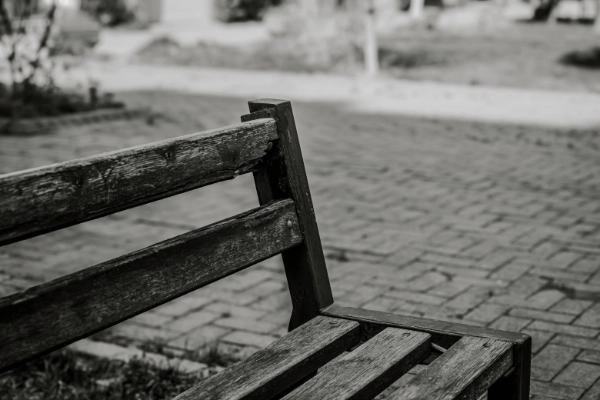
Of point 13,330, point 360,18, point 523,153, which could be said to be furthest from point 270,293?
point 360,18

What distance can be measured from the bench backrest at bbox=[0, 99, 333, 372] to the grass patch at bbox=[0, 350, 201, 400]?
88 centimetres

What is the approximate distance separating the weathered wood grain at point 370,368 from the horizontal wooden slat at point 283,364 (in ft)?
0.16

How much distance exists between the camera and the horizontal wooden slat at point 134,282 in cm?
160

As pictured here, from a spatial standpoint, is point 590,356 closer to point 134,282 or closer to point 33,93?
point 134,282

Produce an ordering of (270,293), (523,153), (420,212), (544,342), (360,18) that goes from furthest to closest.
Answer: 1. (360,18)
2. (523,153)
3. (420,212)
4. (270,293)
5. (544,342)

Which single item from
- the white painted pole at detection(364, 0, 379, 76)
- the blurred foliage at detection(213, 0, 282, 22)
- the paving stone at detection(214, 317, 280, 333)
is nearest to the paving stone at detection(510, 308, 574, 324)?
the paving stone at detection(214, 317, 280, 333)

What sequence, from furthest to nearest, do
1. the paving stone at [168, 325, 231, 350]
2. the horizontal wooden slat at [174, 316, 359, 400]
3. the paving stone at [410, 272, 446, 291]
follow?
1. the paving stone at [410, 272, 446, 291]
2. the paving stone at [168, 325, 231, 350]
3. the horizontal wooden slat at [174, 316, 359, 400]

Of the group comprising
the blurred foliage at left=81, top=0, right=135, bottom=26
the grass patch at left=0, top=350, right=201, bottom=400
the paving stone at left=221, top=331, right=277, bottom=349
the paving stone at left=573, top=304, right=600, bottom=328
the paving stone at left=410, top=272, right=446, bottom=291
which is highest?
the blurred foliage at left=81, top=0, right=135, bottom=26

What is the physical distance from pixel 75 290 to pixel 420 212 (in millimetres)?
3961

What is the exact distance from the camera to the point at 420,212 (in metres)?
5.46

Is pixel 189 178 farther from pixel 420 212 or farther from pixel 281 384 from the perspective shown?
pixel 420 212

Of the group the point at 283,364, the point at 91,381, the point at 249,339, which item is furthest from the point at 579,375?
the point at 91,381

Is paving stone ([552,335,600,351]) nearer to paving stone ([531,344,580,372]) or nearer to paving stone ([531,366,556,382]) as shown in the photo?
paving stone ([531,344,580,372])

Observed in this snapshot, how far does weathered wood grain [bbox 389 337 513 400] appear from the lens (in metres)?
1.89
